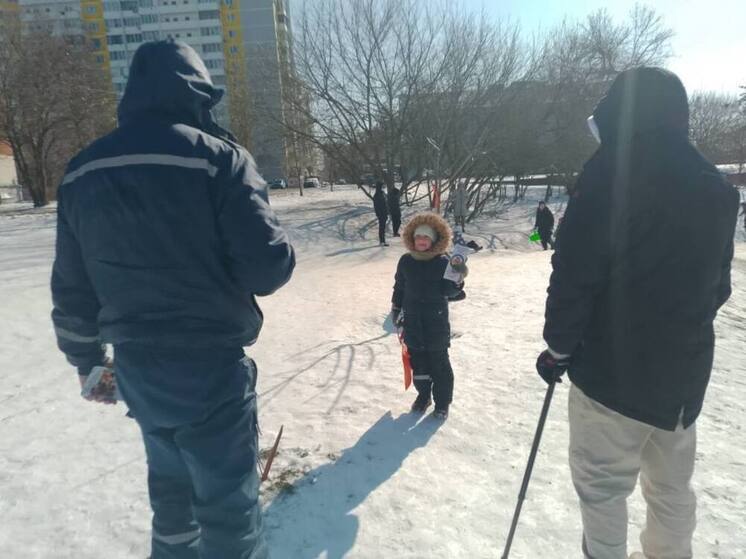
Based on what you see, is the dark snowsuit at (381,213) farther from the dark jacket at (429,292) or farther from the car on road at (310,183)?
the car on road at (310,183)

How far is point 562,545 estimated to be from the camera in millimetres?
2307

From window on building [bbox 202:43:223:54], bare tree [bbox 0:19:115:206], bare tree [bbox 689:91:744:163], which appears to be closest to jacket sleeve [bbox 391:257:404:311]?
bare tree [bbox 0:19:115:206]

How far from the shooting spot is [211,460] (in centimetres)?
167

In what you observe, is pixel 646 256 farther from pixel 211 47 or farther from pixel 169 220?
pixel 211 47

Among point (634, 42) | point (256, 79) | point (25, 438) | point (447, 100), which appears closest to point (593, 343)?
point (25, 438)

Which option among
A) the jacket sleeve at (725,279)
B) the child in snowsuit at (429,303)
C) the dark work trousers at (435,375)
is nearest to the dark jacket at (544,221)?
the child in snowsuit at (429,303)

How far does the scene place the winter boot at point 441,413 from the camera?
3.60m

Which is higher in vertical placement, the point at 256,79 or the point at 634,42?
the point at 634,42

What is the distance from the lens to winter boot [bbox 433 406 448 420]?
3.60 meters

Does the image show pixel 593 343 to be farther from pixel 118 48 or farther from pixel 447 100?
pixel 118 48

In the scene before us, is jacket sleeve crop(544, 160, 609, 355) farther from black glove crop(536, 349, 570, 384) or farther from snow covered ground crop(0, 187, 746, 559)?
snow covered ground crop(0, 187, 746, 559)

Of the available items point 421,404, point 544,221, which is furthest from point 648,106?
point 544,221

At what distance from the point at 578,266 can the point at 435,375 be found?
1.98 meters

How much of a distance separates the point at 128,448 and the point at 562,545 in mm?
2665
